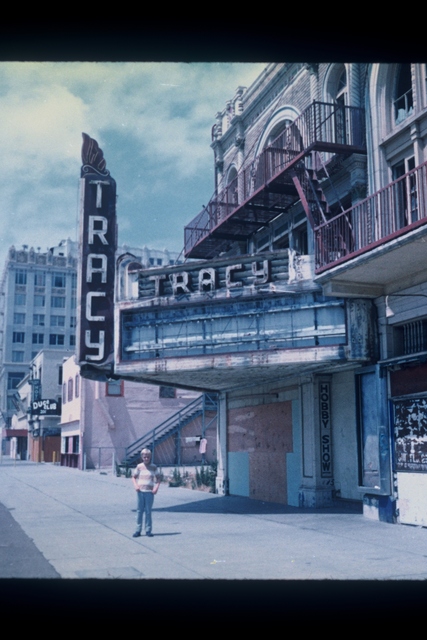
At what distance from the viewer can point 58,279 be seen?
Result: 103m

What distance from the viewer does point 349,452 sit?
18.7 metres

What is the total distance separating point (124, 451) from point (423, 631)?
119ft

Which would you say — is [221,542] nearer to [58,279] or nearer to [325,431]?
[325,431]

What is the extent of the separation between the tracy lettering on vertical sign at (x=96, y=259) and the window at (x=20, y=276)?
80580 mm

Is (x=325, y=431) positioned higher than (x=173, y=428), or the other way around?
(x=173, y=428)

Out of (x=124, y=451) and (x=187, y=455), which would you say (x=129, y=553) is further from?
(x=124, y=451)

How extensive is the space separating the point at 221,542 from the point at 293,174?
9.42m

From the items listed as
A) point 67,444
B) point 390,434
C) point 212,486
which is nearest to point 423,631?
point 390,434

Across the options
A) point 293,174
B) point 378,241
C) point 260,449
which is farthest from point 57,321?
point 378,241

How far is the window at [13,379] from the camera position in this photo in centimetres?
9826

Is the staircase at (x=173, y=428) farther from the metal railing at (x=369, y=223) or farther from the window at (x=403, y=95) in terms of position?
the window at (x=403, y=95)

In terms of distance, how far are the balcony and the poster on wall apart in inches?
109

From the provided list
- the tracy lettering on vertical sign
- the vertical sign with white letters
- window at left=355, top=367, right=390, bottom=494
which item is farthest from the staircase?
window at left=355, top=367, right=390, bottom=494

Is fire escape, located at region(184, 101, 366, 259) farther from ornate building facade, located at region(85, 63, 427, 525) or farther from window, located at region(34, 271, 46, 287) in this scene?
window, located at region(34, 271, 46, 287)
